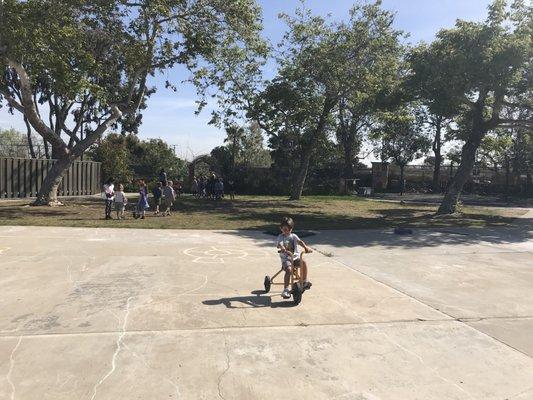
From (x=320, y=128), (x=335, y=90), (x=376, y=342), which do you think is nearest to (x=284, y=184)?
(x=320, y=128)

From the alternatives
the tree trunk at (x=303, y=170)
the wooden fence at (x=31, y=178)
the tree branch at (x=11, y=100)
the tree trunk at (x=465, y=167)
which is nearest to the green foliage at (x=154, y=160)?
the wooden fence at (x=31, y=178)

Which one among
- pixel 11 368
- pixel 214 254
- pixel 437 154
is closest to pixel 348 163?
pixel 437 154

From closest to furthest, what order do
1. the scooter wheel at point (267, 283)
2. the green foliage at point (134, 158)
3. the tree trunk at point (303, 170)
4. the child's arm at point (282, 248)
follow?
the child's arm at point (282, 248)
the scooter wheel at point (267, 283)
the tree trunk at point (303, 170)
the green foliage at point (134, 158)

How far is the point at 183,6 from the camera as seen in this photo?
842 inches

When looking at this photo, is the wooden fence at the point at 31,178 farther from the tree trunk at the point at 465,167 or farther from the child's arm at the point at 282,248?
the child's arm at the point at 282,248

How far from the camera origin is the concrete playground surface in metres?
4.42

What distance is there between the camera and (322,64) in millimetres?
25438

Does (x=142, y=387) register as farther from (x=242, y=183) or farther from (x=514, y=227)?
(x=242, y=183)

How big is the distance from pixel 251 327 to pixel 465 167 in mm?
18529

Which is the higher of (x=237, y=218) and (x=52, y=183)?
(x=52, y=183)

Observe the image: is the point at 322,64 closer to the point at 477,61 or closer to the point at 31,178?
the point at 477,61

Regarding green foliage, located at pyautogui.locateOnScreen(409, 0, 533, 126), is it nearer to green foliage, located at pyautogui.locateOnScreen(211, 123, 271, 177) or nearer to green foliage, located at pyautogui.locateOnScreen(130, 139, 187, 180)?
green foliage, located at pyautogui.locateOnScreen(211, 123, 271, 177)

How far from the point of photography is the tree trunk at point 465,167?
21.6m

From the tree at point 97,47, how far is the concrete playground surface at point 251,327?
9017 millimetres
